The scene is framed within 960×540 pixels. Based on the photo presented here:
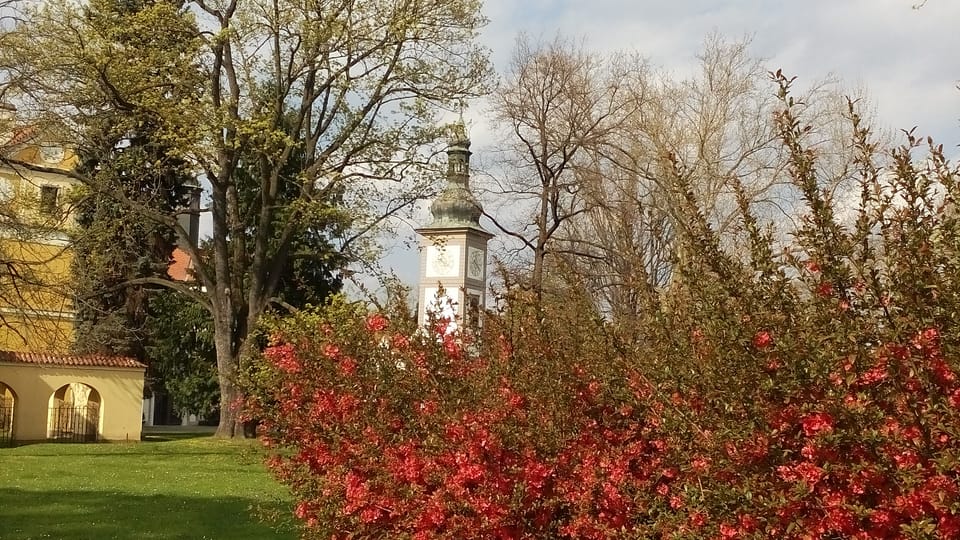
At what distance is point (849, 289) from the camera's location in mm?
4016

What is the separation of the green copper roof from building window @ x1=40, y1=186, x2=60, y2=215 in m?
11.1

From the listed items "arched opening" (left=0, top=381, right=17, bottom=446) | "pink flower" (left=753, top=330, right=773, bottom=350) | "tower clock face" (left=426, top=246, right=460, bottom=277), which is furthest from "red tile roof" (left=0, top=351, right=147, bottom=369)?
"pink flower" (left=753, top=330, right=773, bottom=350)

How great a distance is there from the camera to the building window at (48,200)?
20.7 metres

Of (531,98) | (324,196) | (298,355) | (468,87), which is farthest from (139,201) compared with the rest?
(298,355)

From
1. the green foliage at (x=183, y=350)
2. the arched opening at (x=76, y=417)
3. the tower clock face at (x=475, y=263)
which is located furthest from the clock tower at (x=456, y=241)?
the arched opening at (x=76, y=417)

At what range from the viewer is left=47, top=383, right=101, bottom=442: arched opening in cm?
2862

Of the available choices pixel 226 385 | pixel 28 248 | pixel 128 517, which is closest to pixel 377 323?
pixel 128 517

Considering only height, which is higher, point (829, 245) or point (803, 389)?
point (829, 245)

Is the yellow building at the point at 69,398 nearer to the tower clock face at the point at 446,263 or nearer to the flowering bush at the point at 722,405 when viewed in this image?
the tower clock face at the point at 446,263

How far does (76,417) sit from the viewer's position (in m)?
29.1

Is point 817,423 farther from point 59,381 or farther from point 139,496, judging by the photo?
point 59,381

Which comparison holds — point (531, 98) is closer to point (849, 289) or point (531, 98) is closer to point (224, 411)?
point (224, 411)

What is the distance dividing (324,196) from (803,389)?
23355 mm

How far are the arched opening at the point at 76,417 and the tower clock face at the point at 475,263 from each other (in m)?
10.8
